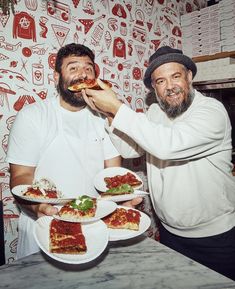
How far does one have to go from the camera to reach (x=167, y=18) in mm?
3793

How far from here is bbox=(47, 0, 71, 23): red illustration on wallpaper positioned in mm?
2826

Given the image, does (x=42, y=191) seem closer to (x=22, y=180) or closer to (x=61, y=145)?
(x=22, y=180)

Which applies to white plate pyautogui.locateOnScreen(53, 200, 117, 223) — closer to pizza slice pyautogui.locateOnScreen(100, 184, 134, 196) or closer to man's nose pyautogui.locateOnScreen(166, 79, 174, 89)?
pizza slice pyautogui.locateOnScreen(100, 184, 134, 196)

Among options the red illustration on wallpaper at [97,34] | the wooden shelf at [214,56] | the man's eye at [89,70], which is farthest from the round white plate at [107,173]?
the wooden shelf at [214,56]

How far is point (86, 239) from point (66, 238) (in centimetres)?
12

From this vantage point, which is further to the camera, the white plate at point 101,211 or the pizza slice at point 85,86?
the pizza slice at point 85,86

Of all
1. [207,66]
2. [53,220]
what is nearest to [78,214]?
[53,220]

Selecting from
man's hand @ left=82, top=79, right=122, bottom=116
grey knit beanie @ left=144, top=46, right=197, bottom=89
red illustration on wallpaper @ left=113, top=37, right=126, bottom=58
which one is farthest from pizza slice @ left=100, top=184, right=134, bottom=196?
red illustration on wallpaper @ left=113, top=37, right=126, bottom=58

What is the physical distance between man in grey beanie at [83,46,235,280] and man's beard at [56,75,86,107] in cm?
15

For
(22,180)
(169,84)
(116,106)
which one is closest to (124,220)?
(116,106)

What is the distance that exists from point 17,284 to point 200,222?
1.39 meters

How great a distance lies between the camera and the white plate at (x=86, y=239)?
51.8 inches

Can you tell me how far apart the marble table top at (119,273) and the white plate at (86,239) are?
8 centimetres

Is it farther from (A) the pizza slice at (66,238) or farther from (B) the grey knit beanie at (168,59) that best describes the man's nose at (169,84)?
(A) the pizza slice at (66,238)
